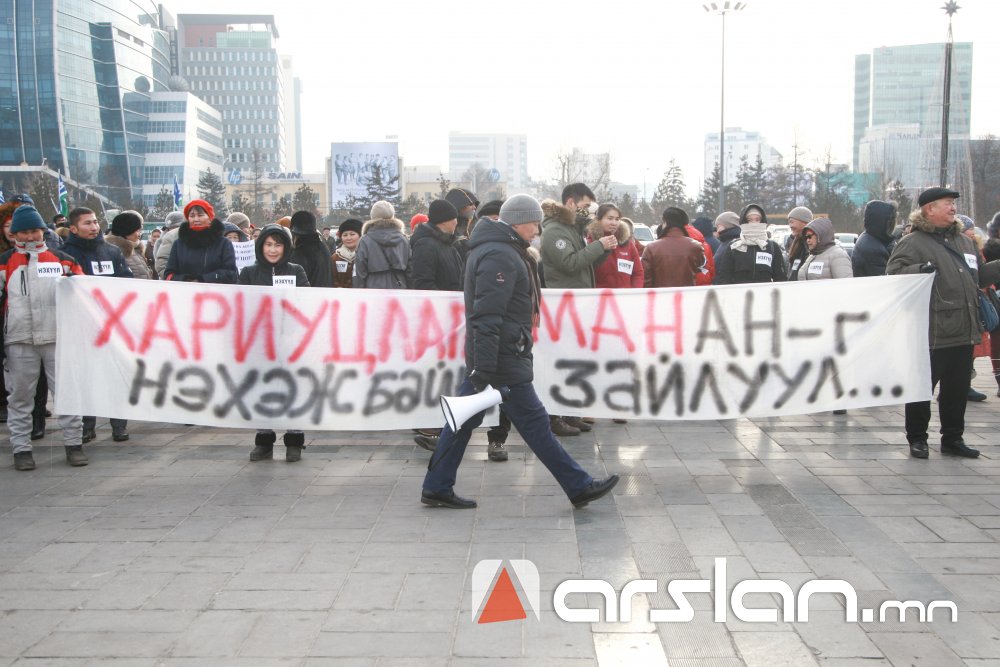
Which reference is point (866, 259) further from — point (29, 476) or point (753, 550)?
point (29, 476)

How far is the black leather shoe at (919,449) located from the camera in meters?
7.25

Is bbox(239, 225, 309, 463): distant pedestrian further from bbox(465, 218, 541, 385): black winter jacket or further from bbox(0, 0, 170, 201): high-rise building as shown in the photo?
bbox(0, 0, 170, 201): high-rise building

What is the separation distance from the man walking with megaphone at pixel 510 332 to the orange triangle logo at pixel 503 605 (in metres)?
1.25

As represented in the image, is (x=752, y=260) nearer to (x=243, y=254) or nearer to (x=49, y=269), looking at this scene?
(x=243, y=254)

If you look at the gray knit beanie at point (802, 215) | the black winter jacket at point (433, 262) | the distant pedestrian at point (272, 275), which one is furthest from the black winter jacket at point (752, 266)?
the distant pedestrian at point (272, 275)

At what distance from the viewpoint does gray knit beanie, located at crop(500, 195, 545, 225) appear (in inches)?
230

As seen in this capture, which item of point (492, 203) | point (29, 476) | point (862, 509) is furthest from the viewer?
point (492, 203)

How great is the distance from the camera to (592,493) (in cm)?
586

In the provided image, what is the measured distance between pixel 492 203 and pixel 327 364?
6.95 feet

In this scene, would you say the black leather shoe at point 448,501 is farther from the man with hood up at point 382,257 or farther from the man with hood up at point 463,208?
the man with hood up at point 463,208

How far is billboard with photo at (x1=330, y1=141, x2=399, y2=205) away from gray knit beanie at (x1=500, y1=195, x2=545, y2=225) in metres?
89.3

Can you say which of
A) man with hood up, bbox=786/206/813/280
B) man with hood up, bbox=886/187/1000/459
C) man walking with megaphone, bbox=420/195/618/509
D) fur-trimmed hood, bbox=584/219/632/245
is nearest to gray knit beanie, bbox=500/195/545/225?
man walking with megaphone, bbox=420/195/618/509

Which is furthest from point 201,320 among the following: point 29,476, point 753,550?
point 753,550

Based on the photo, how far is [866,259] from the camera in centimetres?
904
